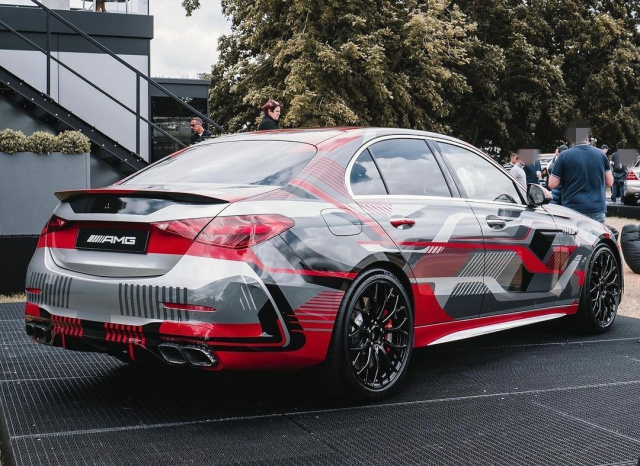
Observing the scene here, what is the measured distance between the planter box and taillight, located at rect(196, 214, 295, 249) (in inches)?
220

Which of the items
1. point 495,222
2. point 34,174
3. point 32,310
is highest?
point 34,174

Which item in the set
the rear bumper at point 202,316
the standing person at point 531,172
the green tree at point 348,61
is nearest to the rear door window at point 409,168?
the rear bumper at point 202,316

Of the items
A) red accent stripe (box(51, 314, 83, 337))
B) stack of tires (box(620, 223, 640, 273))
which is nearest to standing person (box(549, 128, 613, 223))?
stack of tires (box(620, 223, 640, 273))

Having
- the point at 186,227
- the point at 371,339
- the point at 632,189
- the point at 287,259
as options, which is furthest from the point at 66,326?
the point at 632,189

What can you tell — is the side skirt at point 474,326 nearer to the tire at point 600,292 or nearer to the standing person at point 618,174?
the tire at point 600,292

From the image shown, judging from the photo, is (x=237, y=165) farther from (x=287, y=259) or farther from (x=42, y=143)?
(x=42, y=143)

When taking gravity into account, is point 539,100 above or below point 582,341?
above

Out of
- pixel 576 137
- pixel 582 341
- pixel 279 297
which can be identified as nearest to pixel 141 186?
pixel 279 297

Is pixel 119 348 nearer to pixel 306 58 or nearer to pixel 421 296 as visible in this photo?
pixel 421 296

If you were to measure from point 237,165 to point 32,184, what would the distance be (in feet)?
17.0

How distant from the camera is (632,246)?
11.6 m

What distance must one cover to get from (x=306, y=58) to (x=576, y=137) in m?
21.8

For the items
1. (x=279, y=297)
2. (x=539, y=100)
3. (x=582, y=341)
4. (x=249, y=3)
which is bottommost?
(x=582, y=341)

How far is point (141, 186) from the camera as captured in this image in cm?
472
